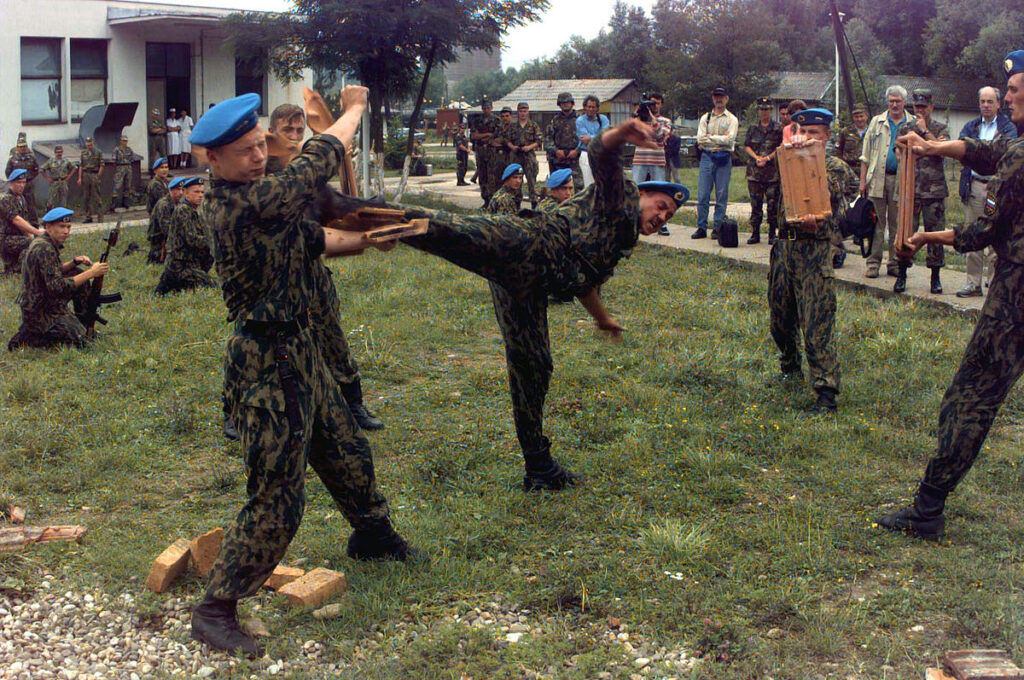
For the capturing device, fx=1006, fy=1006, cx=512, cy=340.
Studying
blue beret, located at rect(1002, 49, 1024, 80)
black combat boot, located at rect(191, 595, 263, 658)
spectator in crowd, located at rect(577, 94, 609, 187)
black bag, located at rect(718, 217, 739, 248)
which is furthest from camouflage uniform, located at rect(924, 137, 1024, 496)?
spectator in crowd, located at rect(577, 94, 609, 187)

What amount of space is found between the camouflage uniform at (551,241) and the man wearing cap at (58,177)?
16.4 m

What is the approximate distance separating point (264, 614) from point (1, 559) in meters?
1.50

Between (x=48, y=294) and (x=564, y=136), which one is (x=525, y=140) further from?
(x=48, y=294)

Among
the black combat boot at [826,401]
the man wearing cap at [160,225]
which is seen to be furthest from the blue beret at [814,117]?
the man wearing cap at [160,225]

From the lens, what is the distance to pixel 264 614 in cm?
460

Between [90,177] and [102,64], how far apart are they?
22.0ft

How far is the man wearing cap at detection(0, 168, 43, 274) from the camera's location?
1316 cm

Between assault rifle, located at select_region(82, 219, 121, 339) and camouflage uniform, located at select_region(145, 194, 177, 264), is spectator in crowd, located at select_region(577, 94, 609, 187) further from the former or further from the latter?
assault rifle, located at select_region(82, 219, 121, 339)

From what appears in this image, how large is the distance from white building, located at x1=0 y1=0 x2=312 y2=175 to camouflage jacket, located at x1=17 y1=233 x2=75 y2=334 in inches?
578

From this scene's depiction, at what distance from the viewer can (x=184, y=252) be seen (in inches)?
470

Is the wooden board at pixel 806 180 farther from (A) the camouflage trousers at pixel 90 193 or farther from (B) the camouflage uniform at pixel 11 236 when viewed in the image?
(A) the camouflage trousers at pixel 90 193

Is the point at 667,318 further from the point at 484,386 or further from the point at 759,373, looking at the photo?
the point at 484,386

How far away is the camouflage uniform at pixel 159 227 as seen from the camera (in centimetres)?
1349

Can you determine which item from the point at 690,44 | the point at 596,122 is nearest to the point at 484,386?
the point at 596,122
